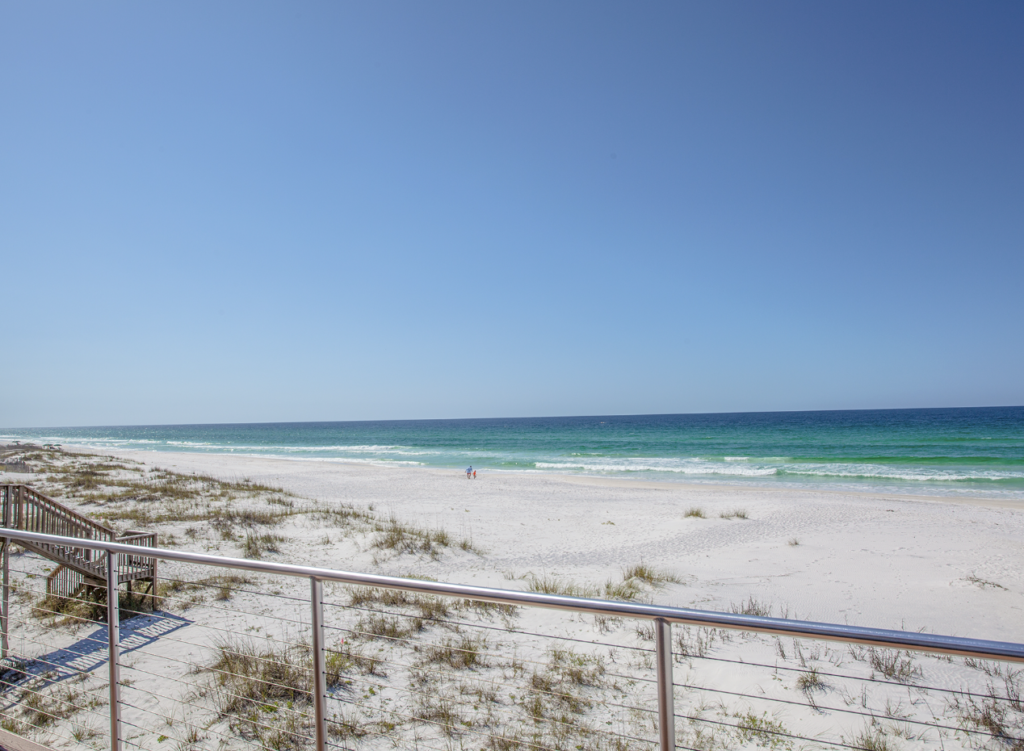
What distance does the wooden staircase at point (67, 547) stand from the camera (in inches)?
280

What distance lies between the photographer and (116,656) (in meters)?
3.21

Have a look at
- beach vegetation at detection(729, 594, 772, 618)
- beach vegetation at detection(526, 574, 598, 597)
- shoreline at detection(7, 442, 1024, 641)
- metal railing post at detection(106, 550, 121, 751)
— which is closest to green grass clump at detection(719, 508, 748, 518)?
shoreline at detection(7, 442, 1024, 641)

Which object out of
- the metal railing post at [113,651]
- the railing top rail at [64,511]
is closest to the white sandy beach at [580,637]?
the metal railing post at [113,651]

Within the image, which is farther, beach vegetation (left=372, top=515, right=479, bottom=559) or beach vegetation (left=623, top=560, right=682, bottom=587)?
beach vegetation (left=372, top=515, right=479, bottom=559)

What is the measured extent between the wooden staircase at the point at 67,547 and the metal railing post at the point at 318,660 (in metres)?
5.74

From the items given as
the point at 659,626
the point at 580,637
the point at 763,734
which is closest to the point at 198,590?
the point at 580,637

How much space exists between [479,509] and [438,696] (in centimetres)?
1328

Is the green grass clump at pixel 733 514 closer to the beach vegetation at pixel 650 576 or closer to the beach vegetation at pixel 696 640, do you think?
the beach vegetation at pixel 650 576

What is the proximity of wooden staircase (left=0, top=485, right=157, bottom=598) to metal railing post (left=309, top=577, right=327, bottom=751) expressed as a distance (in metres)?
5.74

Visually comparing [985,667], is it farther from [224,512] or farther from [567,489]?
[567,489]

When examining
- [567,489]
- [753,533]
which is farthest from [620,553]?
[567,489]

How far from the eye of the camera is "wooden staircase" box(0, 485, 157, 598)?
7.12 m

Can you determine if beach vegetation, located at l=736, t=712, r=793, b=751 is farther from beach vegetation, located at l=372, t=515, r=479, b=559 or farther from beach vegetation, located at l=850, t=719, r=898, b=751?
beach vegetation, located at l=372, t=515, r=479, b=559

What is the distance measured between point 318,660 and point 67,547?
657cm
